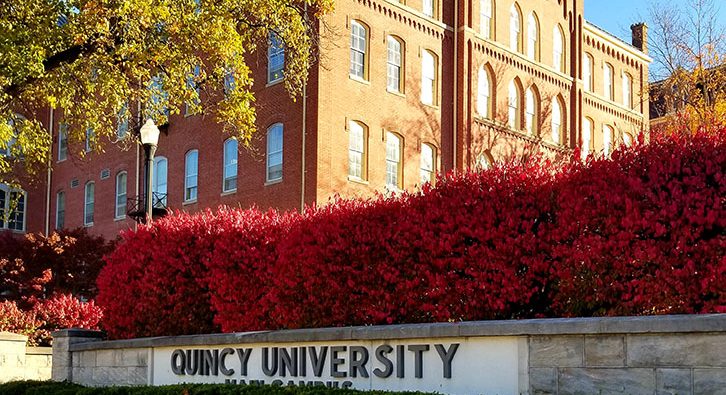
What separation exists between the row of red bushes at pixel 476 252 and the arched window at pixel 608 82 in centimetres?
3404

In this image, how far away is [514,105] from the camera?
37.0m

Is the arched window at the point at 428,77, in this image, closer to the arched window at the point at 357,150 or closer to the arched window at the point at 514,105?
the arched window at the point at 357,150

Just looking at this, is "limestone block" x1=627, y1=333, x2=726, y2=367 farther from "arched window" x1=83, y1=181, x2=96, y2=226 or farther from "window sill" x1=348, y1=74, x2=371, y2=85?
"arched window" x1=83, y1=181, x2=96, y2=226

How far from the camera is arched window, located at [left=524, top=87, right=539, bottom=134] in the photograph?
3750cm

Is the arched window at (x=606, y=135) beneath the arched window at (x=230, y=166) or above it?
above

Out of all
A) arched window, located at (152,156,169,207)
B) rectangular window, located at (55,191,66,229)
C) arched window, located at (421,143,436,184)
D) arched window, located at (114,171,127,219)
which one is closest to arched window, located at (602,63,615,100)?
arched window, located at (421,143,436,184)

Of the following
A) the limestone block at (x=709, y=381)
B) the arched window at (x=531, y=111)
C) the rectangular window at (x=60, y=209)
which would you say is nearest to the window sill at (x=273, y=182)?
the arched window at (x=531, y=111)

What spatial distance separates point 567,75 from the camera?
39906 millimetres

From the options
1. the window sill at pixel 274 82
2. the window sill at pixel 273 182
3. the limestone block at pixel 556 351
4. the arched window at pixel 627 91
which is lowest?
the limestone block at pixel 556 351

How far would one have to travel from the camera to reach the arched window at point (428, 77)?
33.0 metres

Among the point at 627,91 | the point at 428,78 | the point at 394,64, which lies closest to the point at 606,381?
the point at 394,64

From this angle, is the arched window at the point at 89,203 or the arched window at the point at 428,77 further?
the arched window at the point at 89,203

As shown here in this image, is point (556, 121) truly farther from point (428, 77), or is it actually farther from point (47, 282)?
point (47, 282)

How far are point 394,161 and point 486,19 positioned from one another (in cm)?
757
